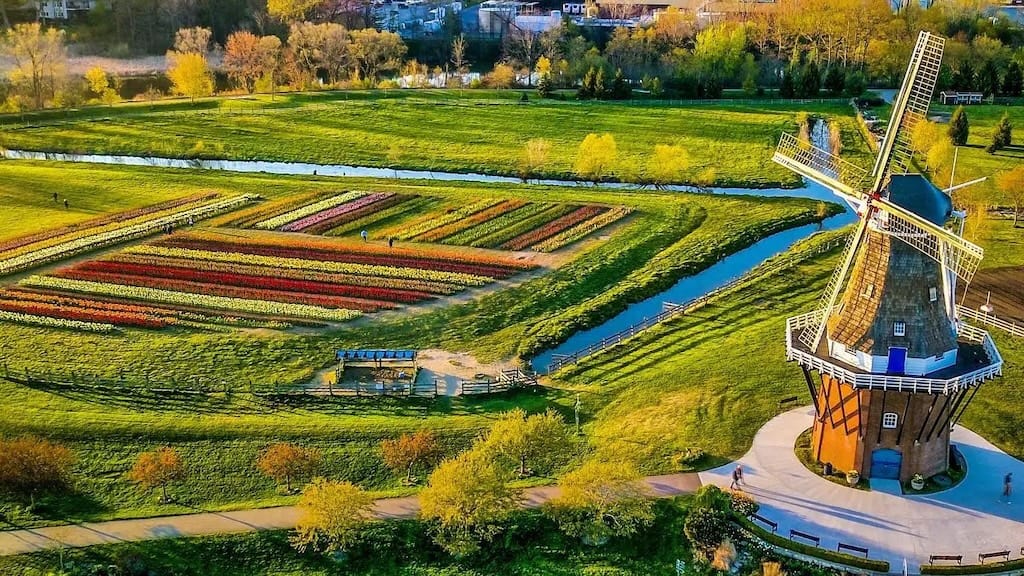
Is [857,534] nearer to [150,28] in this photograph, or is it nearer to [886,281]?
[886,281]

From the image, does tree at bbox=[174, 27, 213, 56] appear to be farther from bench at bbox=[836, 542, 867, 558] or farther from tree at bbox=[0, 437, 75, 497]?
bench at bbox=[836, 542, 867, 558]

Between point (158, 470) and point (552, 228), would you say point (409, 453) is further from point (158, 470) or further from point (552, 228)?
point (552, 228)

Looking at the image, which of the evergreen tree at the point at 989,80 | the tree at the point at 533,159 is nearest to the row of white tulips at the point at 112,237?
the tree at the point at 533,159

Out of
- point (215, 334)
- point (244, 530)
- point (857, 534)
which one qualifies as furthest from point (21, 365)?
point (857, 534)

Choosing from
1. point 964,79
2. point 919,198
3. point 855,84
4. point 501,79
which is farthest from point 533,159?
point 919,198

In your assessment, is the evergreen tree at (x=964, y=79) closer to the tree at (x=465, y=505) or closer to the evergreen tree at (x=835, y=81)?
the evergreen tree at (x=835, y=81)

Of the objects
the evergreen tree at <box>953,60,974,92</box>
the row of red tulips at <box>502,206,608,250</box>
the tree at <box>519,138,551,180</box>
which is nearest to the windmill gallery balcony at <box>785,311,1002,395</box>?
the row of red tulips at <box>502,206,608,250</box>
